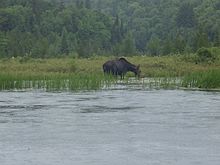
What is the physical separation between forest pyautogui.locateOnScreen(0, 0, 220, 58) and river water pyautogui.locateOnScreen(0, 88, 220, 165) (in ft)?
127

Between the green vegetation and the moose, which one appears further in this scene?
the moose

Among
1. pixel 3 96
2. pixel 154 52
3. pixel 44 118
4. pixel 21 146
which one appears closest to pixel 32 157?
pixel 21 146

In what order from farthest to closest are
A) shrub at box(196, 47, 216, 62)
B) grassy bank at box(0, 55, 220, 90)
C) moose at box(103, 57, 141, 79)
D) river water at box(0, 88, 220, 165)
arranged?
shrub at box(196, 47, 216, 62) → moose at box(103, 57, 141, 79) → grassy bank at box(0, 55, 220, 90) → river water at box(0, 88, 220, 165)

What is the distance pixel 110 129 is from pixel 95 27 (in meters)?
70.9

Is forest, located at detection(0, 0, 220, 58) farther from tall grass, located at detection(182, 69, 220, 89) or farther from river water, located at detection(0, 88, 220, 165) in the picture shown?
river water, located at detection(0, 88, 220, 165)

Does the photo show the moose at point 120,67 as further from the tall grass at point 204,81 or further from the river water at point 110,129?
→ the river water at point 110,129

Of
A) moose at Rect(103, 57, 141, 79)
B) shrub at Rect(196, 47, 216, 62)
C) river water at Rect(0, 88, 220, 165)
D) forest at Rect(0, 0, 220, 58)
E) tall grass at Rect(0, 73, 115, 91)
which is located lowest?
river water at Rect(0, 88, 220, 165)

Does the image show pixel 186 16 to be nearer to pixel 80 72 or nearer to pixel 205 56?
pixel 205 56

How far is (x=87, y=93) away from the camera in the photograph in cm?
2622

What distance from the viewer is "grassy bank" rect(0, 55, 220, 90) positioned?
27734 mm

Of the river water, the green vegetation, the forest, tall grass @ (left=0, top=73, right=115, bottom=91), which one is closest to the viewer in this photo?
the river water

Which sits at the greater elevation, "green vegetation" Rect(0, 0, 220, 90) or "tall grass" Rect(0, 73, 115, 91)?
"green vegetation" Rect(0, 0, 220, 90)

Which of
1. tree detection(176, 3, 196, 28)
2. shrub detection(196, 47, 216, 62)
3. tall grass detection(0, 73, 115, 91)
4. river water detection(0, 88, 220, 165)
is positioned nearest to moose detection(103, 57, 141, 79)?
shrub detection(196, 47, 216, 62)

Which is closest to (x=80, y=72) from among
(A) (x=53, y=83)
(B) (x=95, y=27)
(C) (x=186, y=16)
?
(A) (x=53, y=83)
